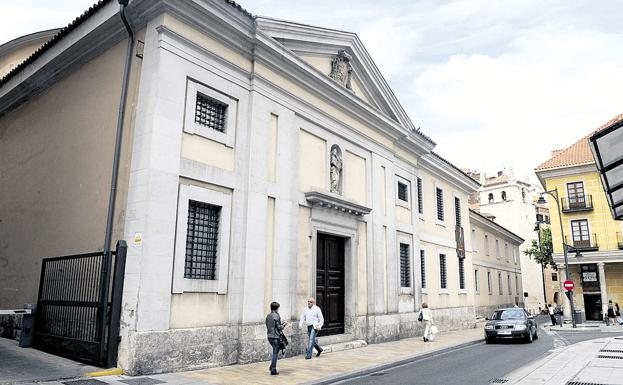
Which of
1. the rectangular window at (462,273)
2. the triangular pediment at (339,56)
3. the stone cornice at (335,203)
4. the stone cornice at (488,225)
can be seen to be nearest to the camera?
the stone cornice at (335,203)

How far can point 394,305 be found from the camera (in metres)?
17.8

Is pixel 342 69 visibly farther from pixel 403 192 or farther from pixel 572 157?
pixel 572 157

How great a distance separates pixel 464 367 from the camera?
11.2 metres

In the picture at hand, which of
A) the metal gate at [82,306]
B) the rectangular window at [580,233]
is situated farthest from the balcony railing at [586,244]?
the metal gate at [82,306]

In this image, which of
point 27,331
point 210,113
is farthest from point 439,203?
point 27,331

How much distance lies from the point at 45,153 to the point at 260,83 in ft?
21.6

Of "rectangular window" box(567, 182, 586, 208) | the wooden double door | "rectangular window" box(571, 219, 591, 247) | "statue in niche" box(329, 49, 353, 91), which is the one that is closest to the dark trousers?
the wooden double door

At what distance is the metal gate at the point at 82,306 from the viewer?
9.38 meters

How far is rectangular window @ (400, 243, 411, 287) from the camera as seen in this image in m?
19.3

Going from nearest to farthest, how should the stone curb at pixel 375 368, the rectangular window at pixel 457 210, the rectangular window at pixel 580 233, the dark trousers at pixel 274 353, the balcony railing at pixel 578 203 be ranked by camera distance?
the stone curb at pixel 375 368
the dark trousers at pixel 274 353
the rectangular window at pixel 457 210
the rectangular window at pixel 580 233
the balcony railing at pixel 578 203

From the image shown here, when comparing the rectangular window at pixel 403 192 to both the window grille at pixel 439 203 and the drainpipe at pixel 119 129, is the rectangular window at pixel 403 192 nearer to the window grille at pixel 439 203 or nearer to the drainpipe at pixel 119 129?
the window grille at pixel 439 203

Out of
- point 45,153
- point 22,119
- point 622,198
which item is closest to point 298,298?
point 45,153

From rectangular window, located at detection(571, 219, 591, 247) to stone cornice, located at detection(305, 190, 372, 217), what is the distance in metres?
24.3

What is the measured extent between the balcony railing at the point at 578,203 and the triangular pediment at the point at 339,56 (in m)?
20.5
